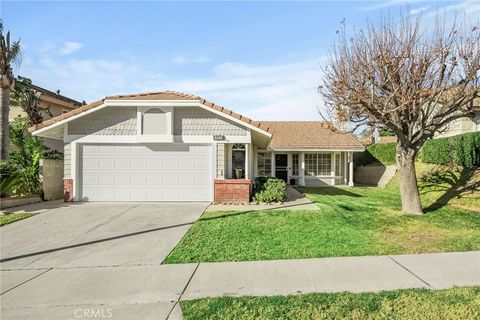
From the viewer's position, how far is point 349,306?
409 centimetres

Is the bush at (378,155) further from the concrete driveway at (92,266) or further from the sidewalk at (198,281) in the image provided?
the sidewalk at (198,281)

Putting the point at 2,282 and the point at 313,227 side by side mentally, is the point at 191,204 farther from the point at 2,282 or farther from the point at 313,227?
the point at 2,282

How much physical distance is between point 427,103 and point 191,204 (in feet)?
29.3

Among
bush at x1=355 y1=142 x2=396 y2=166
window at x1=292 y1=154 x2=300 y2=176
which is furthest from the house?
bush at x1=355 y1=142 x2=396 y2=166

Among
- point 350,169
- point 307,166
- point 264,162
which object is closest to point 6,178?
point 264,162

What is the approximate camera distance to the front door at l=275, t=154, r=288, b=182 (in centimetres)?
2291

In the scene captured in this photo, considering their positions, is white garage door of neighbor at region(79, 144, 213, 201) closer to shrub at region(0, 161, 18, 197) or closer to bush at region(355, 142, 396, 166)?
shrub at region(0, 161, 18, 197)

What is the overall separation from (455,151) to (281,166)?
10437mm

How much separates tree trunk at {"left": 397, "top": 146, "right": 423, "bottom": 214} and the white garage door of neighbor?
7188 millimetres

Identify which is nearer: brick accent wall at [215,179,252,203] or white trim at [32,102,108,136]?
white trim at [32,102,108,136]

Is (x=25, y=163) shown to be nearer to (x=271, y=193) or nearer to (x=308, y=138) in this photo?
(x=271, y=193)

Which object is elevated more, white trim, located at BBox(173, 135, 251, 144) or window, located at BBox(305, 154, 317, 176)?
white trim, located at BBox(173, 135, 251, 144)

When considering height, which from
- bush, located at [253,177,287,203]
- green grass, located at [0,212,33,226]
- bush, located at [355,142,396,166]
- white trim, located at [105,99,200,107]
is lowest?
green grass, located at [0,212,33,226]

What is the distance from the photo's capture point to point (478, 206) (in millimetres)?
11297
